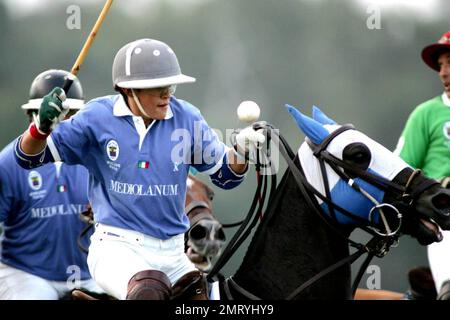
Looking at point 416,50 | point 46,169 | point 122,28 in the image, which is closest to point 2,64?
point 122,28

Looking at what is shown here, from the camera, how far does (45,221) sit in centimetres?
731

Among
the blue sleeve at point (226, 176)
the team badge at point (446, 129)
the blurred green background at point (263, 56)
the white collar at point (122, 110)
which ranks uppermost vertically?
the white collar at point (122, 110)

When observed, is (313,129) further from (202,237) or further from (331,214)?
(202,237)

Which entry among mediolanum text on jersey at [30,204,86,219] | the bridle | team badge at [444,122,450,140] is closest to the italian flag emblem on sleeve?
the bridle

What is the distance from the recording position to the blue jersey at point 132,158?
18.0 ft

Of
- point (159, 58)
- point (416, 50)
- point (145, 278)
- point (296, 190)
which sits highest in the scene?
point (159, 58)

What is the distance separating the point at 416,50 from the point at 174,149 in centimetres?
1468

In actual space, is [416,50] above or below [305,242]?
below

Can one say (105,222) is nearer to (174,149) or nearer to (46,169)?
(174,149)

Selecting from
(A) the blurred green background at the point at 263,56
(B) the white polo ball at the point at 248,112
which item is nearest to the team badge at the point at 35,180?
(B) the white polo ball at the point at 248,112

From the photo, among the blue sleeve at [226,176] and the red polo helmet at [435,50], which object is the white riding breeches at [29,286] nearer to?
the blue sleeve at [226,176]

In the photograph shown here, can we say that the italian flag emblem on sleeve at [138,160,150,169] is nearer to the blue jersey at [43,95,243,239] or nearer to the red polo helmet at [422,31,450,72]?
the blue jersey at [43,95,243,239]

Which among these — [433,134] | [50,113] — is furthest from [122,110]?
[433,134]

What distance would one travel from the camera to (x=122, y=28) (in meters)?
19.7
